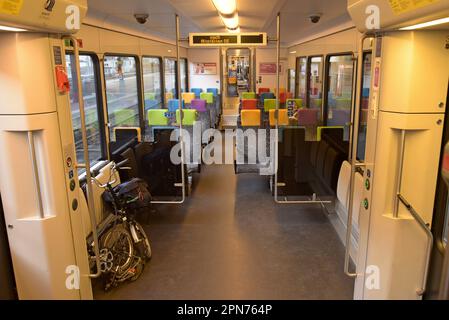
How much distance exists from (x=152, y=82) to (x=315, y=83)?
3.47 meters

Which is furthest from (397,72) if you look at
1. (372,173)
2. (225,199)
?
(225,199)

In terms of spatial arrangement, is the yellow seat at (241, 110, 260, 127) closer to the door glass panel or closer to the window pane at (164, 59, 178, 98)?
the door glass panel

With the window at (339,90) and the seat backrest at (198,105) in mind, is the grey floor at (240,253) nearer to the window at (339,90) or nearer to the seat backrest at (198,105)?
the window at (339,90)

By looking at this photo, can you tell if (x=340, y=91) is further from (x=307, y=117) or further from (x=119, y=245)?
(x=119, y=245)

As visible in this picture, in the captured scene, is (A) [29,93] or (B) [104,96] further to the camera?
(B) [104,96]

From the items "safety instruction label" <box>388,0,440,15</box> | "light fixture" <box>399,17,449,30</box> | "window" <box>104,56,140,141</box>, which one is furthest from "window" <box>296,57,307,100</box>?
"safety instruction label" <box>388,0,440,15</box>

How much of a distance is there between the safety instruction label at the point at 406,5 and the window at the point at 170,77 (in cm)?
790

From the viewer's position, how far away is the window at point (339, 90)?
5.64m

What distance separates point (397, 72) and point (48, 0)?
6.99ft

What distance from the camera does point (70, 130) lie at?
2781mm

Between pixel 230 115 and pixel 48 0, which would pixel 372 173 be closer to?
pixel 48 0

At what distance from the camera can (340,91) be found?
20.4 ft

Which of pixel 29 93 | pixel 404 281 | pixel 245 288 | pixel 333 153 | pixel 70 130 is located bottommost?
pixel 245 288

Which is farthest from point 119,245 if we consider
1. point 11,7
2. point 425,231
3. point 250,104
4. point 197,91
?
point 197,91
